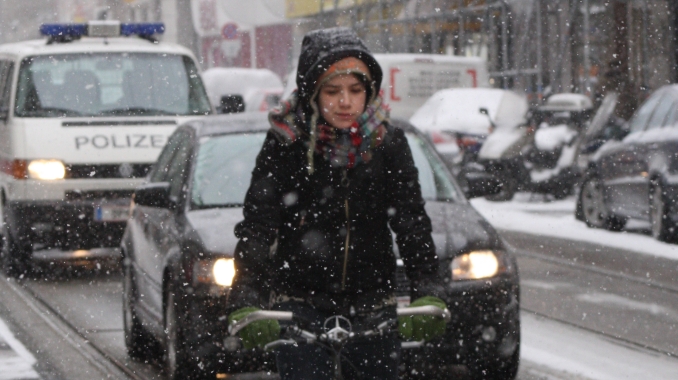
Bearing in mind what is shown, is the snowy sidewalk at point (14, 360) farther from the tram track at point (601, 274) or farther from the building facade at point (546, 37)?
the building facade at point (546, 37)

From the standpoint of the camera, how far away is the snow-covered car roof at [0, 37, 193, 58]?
13.2 meters

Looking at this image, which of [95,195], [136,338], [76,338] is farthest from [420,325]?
[95,195]

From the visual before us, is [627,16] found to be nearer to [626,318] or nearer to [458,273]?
[626,318]

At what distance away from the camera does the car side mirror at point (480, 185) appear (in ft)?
25.4

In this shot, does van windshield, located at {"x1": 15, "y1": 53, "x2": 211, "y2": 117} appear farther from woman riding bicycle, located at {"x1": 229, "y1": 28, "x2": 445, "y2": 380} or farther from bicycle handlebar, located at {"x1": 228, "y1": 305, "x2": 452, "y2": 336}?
bicycle handlebar, located at {"x1": 228, "y1": 305, "x2": 452, "y2": 336}

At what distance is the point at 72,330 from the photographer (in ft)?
30.8

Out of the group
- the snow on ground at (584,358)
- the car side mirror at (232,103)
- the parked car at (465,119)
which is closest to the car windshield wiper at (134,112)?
the car side mirror at (232,103)

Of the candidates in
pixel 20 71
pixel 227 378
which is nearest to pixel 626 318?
pixel 227 378

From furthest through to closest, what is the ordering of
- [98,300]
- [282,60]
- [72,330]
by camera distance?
[282,60] → [98,300] → [72,330]

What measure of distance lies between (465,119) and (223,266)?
14098mm

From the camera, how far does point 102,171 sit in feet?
40.5

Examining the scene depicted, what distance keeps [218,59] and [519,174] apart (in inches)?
1391

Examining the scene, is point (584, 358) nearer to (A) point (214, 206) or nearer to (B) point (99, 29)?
(A) point (214, 206)

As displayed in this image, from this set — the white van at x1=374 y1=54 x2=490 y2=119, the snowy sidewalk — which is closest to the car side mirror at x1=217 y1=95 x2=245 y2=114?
the snowy sidewalk
